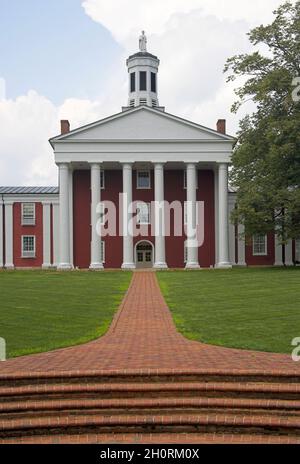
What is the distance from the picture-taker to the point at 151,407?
8922 mm

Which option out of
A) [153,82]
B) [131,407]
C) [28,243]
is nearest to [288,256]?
[153,82]

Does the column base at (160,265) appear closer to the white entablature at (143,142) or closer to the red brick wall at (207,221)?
the red brick wall at (207,221)

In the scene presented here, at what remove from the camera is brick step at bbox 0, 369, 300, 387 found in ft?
30.7

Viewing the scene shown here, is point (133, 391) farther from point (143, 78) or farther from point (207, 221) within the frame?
point (143, 78)

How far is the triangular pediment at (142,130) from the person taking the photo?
49.6 m

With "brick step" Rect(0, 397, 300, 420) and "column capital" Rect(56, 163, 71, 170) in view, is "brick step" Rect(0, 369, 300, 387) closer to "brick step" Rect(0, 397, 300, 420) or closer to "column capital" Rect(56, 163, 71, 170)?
"brick step" Rect(0, 397, 300, 420)

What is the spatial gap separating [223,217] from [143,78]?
2000 centimetres

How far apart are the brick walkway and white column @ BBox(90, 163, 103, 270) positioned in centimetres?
3519

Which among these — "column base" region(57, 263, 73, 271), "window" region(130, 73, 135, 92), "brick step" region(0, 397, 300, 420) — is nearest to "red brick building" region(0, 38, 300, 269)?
"column base" region(57, 263, 73, 271)

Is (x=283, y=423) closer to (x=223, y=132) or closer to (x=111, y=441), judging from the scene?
(x=111, y=441)

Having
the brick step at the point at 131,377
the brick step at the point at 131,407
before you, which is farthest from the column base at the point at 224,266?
the brick step at the point at 131,407

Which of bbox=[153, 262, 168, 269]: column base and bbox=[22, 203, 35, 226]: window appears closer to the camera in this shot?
bbox=[153, 262, 168, 269]: column base

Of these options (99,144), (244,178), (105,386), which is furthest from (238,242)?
(105,386)

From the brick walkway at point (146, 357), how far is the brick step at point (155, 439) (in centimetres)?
132
